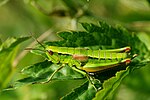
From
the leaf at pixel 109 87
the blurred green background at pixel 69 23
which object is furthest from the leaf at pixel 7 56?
the leaf at pixel 109 87

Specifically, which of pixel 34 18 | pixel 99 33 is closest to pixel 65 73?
pixel 99 33

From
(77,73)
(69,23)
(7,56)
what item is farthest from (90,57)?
(69,23)

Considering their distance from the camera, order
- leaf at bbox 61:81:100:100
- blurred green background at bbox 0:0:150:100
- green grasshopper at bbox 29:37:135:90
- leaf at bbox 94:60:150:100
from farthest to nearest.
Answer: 1. blurred green background at bbox 0:0:150:100
2. green grasshopper at bbox 29:37:135:90
3. leaf at bbox 61:81:100:100
4. leaf at bbox 94:60:150:100

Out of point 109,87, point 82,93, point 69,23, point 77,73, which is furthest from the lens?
point 69,23

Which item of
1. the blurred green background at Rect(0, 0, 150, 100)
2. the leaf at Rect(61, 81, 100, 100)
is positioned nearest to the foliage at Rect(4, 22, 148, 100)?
the leaf at Rect(61, 81, 100, 100)

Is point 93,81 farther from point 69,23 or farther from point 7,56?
point 69,23

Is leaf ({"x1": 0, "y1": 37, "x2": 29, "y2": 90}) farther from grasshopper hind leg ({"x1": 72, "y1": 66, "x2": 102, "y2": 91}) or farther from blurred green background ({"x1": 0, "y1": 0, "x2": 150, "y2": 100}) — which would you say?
grasshopper hind leg ({"x1": 72, "y1": 66, "x2": 102, "y2": 91})

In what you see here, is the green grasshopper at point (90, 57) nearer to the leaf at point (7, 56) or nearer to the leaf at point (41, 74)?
the leaf at point (41, 74)
